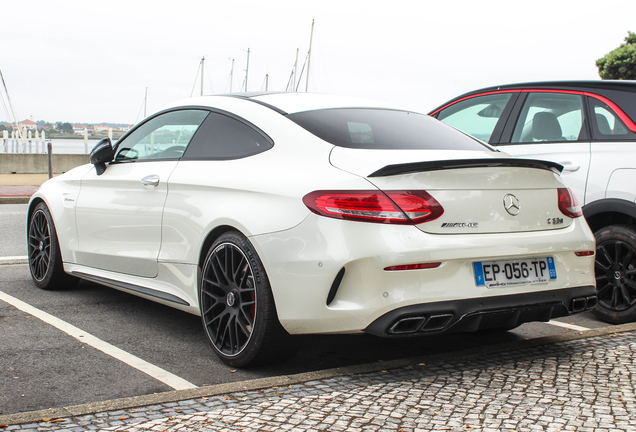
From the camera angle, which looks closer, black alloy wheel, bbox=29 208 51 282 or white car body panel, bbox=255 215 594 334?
white car body panel, bbox=255 215 594 334

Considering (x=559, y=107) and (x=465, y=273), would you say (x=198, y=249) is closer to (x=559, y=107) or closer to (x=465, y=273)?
(x=465, y=273)

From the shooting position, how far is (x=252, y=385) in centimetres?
339

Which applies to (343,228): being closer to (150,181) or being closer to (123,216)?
(150,181)

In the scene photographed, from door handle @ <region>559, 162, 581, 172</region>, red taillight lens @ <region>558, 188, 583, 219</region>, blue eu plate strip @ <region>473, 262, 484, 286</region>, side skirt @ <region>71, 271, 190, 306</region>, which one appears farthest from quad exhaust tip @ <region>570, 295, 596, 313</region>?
side skirt @ <region>71, 271, 190, 306</region>

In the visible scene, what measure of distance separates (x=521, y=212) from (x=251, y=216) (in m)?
1.40

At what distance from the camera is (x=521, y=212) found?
3.68 meters

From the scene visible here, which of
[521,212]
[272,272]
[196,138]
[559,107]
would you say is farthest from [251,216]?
[559,107]

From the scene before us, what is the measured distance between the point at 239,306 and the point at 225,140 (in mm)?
1052

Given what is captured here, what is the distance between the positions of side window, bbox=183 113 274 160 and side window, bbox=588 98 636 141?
2.59 m

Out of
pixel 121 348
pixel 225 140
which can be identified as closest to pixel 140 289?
pixel 121 348

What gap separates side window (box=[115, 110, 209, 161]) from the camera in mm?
4648

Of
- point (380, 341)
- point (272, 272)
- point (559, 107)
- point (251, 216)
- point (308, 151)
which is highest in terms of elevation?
point (559, 107)

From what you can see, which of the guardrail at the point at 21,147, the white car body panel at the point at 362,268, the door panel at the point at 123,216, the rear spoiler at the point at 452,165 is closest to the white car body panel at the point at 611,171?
the rear spoiler at the point at 452,165

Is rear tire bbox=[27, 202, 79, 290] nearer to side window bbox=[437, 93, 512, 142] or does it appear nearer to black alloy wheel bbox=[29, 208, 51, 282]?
black alloy wheel bbox=[29, 208, 51, 282]
